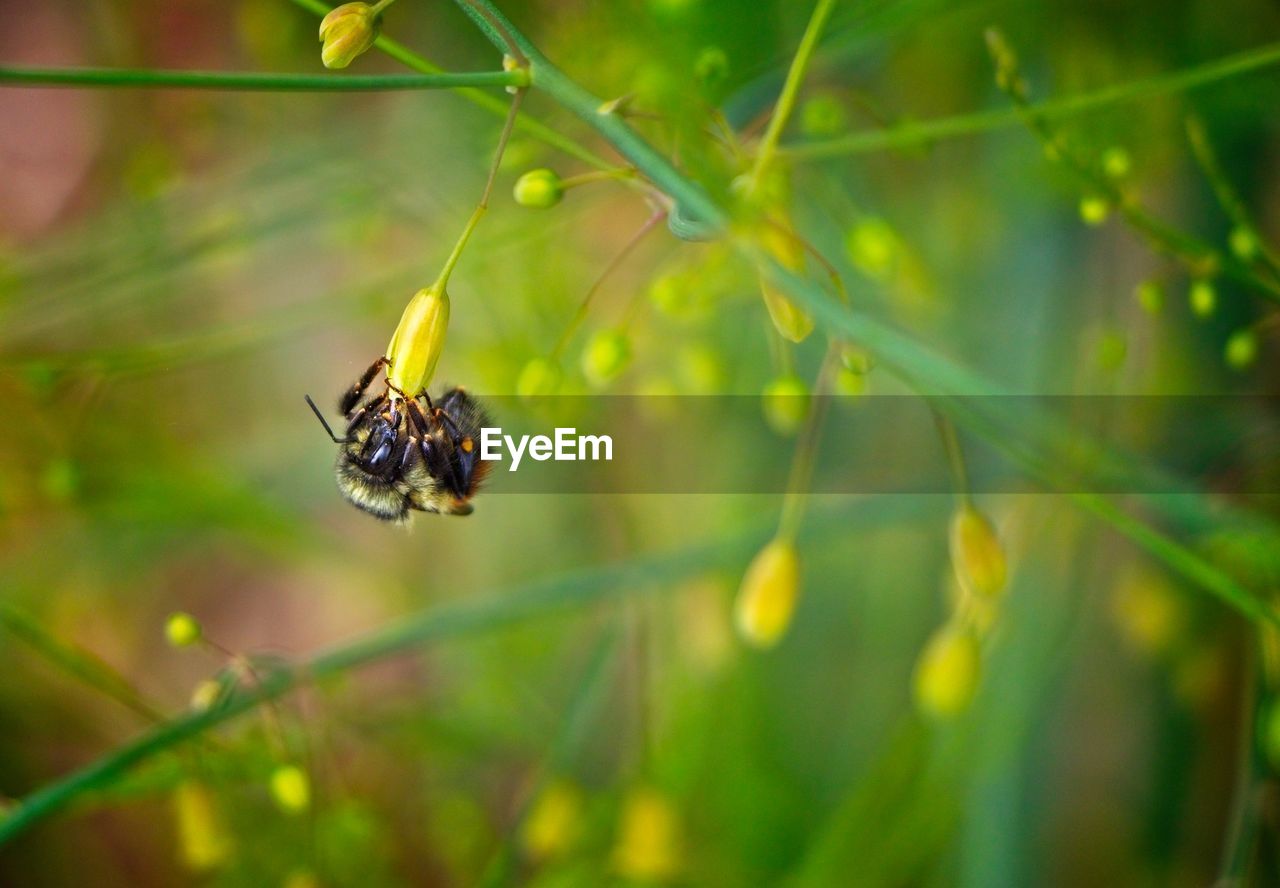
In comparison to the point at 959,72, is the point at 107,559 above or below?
below

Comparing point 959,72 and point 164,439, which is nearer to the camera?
point 959,72

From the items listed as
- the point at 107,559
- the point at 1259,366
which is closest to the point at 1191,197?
the point at 1259,366

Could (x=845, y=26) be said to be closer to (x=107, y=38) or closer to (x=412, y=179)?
(x=412, y=179)

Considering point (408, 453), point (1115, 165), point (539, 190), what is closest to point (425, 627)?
point (408, 453)

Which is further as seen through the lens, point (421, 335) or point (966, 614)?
point (966, 614)

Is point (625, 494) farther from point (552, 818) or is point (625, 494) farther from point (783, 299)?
point (783, 299)

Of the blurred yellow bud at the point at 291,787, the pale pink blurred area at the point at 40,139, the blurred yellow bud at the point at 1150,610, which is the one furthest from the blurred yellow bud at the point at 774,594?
the pale pink blurred area at the point at 40,139

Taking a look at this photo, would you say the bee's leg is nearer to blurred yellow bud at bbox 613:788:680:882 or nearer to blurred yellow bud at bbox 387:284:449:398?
blurred yellow bud at bbox 387:284:449:398
